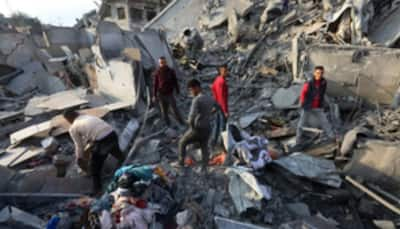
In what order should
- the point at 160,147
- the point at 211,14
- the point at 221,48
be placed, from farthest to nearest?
the point at 211,14
the point at 221,48
the point at 160,147

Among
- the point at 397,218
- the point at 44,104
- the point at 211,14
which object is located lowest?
the point at 397,218

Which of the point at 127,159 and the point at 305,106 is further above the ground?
the point at 305,106

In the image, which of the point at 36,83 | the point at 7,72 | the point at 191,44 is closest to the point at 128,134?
the point at 191,44

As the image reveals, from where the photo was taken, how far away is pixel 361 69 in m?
6.62

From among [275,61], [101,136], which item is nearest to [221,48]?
[275,61]

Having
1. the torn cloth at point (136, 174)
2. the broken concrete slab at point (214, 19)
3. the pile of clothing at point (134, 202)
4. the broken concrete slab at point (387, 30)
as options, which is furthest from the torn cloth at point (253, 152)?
the broken concrete slab at point (214, 19)

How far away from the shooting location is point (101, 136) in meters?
4.18

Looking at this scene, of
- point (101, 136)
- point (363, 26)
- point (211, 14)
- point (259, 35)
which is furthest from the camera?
point (211, 14)

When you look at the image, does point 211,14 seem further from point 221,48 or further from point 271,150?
point 271,150

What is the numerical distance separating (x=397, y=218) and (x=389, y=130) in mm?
2267

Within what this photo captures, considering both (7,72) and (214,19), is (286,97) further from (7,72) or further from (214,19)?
(7,72)

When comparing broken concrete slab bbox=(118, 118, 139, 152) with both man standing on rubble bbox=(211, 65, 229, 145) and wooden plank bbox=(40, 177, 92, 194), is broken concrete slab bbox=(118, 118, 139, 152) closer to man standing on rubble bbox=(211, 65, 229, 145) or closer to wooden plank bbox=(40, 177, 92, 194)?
wooden plank bbox=(40, 177, 92, 194)

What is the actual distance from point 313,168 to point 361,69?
3.72 metres

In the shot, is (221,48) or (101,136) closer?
(101,136)
